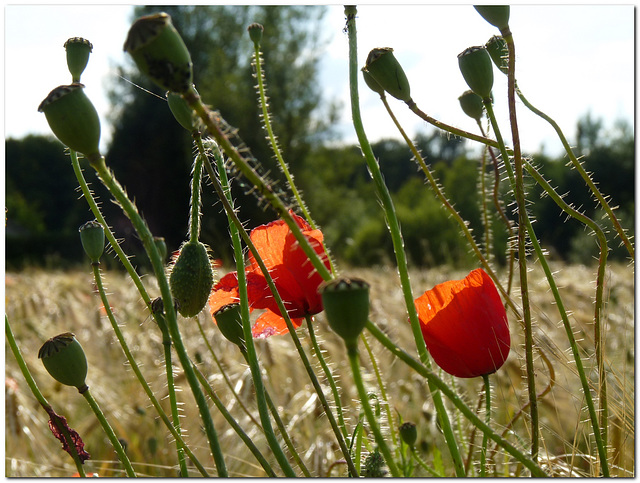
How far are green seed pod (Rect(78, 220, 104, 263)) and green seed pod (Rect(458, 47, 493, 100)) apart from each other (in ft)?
0.85

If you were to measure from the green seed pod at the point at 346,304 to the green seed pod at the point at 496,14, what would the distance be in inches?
8.3

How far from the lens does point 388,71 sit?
0.35 meters

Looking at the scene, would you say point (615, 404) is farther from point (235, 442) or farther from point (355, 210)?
point (355, 210)

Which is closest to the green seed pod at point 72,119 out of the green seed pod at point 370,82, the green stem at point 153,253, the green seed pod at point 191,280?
the green stem at point 153,253

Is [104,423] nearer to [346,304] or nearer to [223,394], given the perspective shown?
[346,304]

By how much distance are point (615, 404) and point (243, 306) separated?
0.34m

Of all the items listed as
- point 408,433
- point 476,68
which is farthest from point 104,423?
point 476,68

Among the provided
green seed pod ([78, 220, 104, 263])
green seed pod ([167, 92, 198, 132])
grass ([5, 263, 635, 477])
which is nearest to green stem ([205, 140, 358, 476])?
green seed pod ([167, 92, 198, 132])

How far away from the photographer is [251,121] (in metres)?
6.81

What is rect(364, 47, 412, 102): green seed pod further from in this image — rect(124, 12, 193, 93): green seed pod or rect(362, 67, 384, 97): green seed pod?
rect(124, 12, 193, 93): green seed pod

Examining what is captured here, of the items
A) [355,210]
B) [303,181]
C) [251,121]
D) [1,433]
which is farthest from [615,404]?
[355,210]

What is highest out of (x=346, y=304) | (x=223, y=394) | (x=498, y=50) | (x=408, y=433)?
(x=498, y=50)

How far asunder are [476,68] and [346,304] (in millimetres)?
201

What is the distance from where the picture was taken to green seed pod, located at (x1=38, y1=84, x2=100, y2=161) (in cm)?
23
